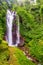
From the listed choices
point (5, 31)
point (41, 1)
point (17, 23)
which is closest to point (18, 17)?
point (17, 23)

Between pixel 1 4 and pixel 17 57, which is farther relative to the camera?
pixel 1 4

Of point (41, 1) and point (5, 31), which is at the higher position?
point (41, 1)

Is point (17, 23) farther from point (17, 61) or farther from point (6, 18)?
point (17, 61)

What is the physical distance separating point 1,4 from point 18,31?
6.26 meters

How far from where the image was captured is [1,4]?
36781 millimetres

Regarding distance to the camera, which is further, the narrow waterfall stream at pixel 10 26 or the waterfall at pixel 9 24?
the waterfall at pixel 9 24

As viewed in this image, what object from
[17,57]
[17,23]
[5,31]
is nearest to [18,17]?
[17,23]

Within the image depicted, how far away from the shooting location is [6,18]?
112ft

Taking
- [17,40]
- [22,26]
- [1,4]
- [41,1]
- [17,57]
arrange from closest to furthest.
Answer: [17,57] < [17,40] < [22,26] < [1,4] < [41,1]

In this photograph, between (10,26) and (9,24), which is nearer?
(10,26)

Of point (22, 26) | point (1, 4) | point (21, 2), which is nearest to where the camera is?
point (22, 26)

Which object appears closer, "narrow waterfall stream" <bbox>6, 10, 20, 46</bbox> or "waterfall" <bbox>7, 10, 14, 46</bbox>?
"narrow waterfall stream" <bbox>6, 10, 20, 46</bbox>

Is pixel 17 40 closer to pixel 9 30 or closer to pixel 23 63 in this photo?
pixel 9 30

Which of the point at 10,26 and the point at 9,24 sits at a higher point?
the point at 9,24
